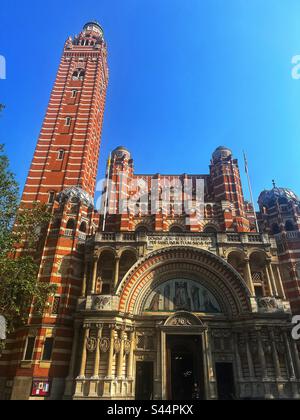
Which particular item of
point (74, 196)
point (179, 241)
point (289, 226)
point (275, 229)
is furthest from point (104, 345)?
point (289, 226)

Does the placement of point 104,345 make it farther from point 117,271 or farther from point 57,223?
point 57,223

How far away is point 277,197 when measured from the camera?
3228 cm

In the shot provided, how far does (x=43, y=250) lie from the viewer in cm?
2594

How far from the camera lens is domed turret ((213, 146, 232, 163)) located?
35.7 metres

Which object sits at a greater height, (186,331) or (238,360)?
(186,331)

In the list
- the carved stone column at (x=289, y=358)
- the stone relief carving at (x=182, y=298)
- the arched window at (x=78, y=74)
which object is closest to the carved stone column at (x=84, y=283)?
the stone relief carving at (x=182, y=298)

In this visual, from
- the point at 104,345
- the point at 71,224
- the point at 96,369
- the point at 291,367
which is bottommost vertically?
the point at 96,369

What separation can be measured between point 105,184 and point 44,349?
1906cm

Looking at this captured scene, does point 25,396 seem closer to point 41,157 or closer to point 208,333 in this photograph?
point 208,333

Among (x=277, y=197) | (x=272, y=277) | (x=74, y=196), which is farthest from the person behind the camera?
(x=277, y=197)

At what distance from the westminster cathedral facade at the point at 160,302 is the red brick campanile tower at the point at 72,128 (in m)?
0.65

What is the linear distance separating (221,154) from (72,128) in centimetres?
1965

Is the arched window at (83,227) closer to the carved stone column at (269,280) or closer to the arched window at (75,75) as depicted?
the carved stone column at (269,280)

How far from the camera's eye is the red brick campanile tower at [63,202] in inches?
847
